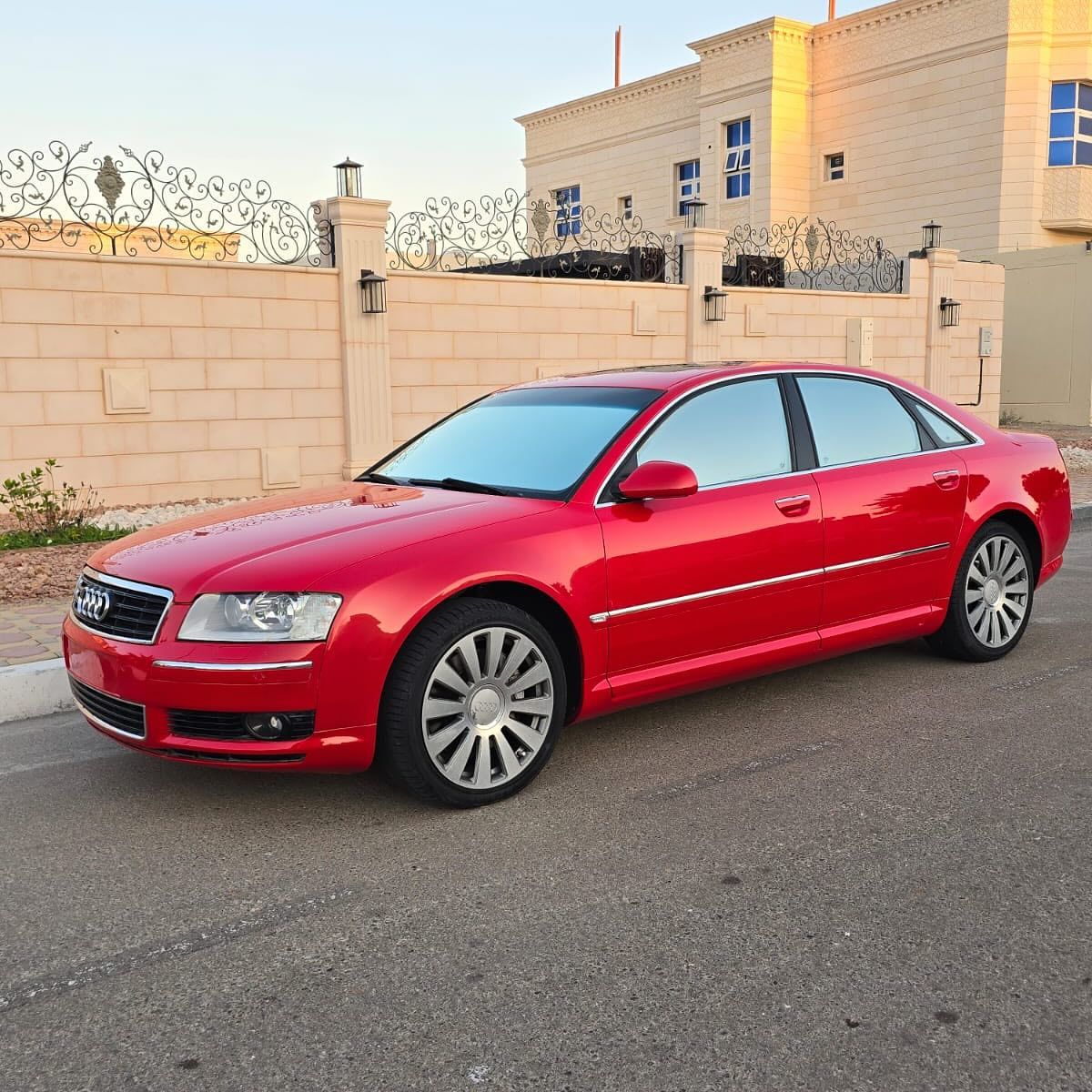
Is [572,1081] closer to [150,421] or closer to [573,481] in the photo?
→ [573,481]

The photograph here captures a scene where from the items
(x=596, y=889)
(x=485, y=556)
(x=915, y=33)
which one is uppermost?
(x=915, y=33)

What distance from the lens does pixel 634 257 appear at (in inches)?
643

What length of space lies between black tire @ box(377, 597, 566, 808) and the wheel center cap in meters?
0.09

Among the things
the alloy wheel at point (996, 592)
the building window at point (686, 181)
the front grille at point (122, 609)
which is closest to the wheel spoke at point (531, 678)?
the front grille at point (122, 609)

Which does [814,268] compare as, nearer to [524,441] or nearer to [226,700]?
[524,441]

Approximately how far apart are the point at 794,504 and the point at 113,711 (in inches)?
115

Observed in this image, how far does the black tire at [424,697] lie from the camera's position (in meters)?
4.12

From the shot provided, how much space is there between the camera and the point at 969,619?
617 centimetres

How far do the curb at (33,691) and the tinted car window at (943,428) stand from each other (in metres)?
4.48

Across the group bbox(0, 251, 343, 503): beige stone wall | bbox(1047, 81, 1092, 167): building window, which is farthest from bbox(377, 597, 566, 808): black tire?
bbox(1047, 81, 1092, 167): building window

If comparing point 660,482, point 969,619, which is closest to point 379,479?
point 660,482

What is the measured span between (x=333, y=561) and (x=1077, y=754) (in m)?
3.04

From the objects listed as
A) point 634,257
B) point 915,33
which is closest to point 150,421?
point 634,257

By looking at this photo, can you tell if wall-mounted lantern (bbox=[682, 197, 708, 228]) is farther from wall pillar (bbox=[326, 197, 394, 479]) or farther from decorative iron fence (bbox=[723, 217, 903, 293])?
wall pillar (bbox=[326, 197, 394, 479])
